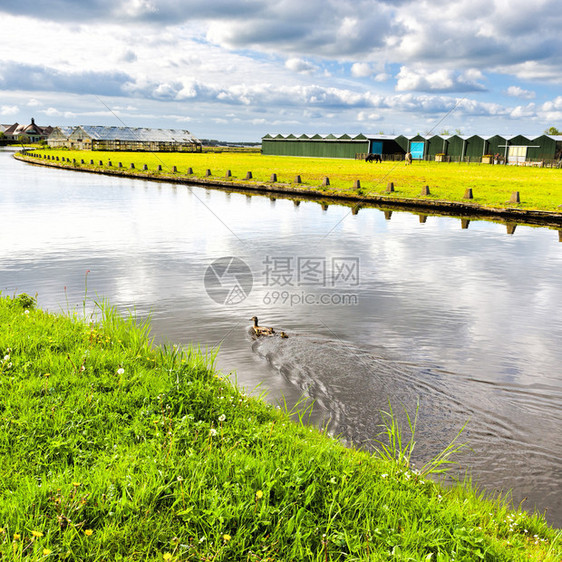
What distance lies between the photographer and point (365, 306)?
1003cm

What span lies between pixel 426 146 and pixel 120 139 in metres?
65.9

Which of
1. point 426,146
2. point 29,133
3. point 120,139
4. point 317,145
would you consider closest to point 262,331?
point 426,146

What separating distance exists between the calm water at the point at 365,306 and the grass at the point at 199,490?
1.03 metres

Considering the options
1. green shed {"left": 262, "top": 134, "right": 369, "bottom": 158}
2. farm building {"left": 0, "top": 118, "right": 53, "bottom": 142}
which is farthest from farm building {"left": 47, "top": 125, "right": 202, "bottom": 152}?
farm building {"left": 0, "top": 118, "right": 53, "bottom": 142}

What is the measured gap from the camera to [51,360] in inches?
215

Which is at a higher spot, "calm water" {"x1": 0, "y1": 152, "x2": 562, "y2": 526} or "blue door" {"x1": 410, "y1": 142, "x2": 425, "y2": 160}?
"blue door" {"x1": 410, "y1": 142, "x2": 425, "y2": 160}

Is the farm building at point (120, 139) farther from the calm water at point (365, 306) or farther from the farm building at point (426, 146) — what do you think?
the calm water at point (365, 306)

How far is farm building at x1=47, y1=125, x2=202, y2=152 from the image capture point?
4145 inches

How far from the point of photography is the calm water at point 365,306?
582cm

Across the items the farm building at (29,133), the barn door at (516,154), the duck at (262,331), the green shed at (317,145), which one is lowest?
the duck at (262,331)

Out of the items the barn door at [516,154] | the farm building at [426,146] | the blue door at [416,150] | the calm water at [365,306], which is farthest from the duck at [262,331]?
the blue door at [416,150]

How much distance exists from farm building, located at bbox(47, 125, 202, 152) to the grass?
108 meters

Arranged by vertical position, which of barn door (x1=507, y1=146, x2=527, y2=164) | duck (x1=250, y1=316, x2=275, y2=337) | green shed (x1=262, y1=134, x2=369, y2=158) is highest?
green shed (x1=262, y1=134, x2=369, y2=158)

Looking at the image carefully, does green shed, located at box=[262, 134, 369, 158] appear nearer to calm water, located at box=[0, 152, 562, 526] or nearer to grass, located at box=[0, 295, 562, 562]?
calm water, located at box=[0, 152, 562, 526]
